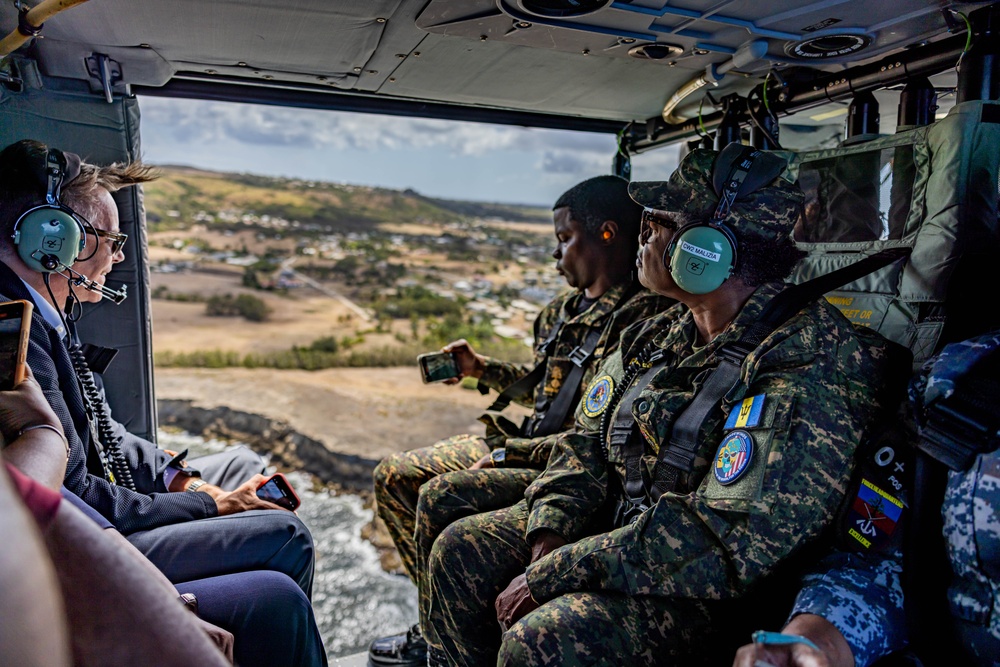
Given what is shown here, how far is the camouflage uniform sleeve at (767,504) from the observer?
136 centimetres

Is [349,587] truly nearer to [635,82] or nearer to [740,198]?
[635,82]

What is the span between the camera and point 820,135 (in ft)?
9.86

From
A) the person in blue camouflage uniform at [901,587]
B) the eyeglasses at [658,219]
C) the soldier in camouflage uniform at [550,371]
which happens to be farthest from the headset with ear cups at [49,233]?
the person in blue camouflage uniform at [901,587]

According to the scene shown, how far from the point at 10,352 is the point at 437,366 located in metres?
1.60

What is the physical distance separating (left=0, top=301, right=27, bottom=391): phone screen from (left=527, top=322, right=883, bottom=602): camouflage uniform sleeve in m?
1.20

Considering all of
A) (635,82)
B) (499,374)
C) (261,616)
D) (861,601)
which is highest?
(635,82)

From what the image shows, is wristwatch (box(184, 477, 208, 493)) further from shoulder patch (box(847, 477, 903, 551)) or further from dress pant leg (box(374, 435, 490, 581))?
shoulder patch (box(847, 477, 903, 551))

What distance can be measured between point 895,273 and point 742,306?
0.42m

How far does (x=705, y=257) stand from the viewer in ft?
5.44

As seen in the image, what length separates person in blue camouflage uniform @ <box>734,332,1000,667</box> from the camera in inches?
44.6

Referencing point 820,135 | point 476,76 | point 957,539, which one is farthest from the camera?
point 820,135

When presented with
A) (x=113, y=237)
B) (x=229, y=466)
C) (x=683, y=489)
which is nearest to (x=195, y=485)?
(x=229, y=466)

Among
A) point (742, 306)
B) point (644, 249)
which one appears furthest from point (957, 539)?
point (644, 249)

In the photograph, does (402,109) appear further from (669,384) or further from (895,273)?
(895,273)
